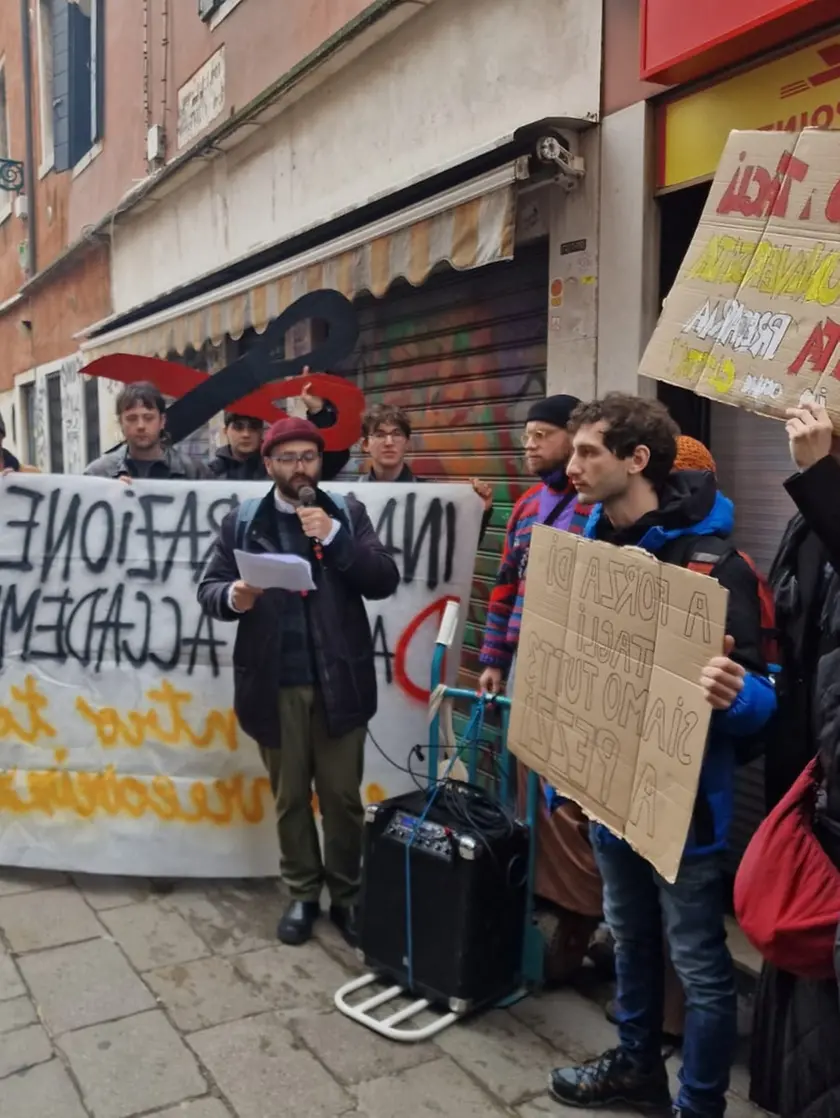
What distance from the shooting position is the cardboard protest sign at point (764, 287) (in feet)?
5.90

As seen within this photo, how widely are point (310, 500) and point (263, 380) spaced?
1420 millimetres

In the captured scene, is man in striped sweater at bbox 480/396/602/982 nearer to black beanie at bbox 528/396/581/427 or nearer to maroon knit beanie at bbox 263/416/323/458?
black beanie at bbox 528/396/581/427

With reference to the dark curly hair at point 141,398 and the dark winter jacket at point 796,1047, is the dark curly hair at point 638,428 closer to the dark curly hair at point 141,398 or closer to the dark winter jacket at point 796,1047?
the dark winter jacket at point 796,1047

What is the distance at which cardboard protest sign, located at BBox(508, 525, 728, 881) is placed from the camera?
7.09ft

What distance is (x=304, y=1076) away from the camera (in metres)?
2.78

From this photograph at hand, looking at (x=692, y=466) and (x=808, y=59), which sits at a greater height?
(x=808, y=59)

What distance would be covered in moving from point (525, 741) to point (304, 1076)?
114 centimetres

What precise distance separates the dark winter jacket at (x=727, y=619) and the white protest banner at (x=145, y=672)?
1674 millimetres

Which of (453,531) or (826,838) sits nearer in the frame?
(826,838)

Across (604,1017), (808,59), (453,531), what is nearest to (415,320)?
(453,531)

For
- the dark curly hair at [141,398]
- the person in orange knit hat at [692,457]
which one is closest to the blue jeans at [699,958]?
the person in orange knit hat at [692,457]

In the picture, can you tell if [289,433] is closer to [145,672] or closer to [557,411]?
[557,411]

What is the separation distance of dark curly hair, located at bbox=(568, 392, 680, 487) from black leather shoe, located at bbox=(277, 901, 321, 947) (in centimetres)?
218

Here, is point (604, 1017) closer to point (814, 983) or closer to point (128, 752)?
point (814, 983)
